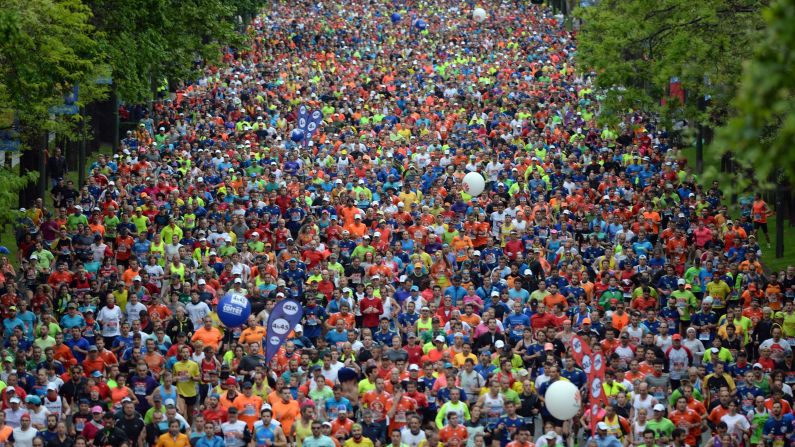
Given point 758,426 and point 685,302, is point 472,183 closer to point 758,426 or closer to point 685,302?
point 685,302

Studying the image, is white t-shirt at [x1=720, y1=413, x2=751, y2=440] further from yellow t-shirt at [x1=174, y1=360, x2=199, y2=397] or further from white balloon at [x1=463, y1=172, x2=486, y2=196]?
white balloon at [x1=463, y1=172, x2=486, y2=196]

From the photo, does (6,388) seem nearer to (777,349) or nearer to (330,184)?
(777,349)

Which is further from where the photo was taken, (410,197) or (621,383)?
(410,197)

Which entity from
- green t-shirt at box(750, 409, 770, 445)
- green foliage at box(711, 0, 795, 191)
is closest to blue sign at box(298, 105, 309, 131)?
green t-shirt at box(750, 409, 770, 445)

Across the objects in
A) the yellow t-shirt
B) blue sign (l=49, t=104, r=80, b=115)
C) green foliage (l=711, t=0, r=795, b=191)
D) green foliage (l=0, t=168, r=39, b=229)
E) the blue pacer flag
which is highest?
blue sign (l=49, t=104, r=80, b=115)

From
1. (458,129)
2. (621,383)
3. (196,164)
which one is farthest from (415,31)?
(621,383)
